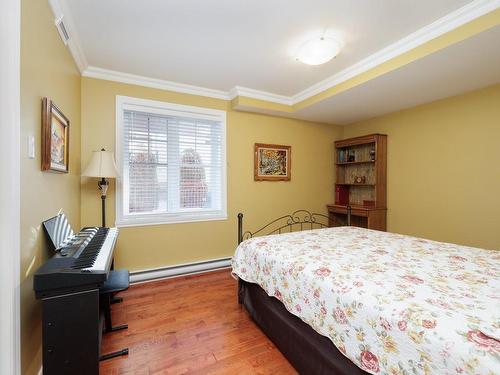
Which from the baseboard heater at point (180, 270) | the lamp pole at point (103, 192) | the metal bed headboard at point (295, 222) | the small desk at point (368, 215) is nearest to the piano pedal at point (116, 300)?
the baseboard heater at point (180, 270)

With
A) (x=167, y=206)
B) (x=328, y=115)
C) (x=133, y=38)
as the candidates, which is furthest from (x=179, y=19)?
(x=328, y=115)

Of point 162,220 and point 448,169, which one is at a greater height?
point 448,169

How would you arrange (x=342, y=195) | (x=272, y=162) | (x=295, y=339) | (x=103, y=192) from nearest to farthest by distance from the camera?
1. (x=295, y=339)
2. (x=103, y=192)
3. (x=272, y=162)
4. (x=342, y=195)

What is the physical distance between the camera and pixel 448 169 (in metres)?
2.93

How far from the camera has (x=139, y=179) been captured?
2.95m

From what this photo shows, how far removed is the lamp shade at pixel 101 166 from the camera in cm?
235

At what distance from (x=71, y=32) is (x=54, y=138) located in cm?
98

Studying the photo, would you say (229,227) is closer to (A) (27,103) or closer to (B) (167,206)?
(B) (167,206)

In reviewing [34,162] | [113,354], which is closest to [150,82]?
[34,162]

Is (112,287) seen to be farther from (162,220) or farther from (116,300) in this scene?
(162,220)

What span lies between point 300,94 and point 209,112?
1.30m

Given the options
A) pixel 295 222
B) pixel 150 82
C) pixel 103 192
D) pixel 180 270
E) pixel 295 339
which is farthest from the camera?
pixel 295 222

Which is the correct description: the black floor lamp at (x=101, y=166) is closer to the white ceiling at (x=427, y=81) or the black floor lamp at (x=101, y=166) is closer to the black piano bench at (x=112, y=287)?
the black piano bench at (x=112, y=287)

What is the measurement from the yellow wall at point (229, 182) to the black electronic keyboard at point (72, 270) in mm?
1212
